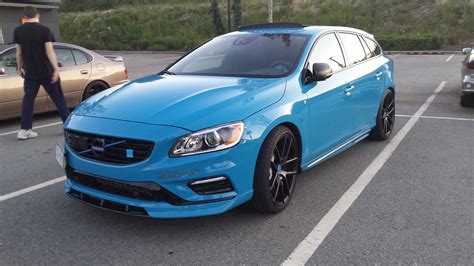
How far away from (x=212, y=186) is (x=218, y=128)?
0.41 m

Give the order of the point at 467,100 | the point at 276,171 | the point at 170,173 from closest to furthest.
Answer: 1. the point at 170,173
2. the point at 276,171
3. the point at 467,100

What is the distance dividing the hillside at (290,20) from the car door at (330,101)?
26.4 meters

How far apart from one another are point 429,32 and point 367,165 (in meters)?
30.2

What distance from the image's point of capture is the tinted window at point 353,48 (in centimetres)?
529

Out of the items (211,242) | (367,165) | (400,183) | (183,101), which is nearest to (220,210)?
(211,242)

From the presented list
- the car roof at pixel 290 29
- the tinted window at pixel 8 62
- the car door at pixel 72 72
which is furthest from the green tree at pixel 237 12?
the car roof at pixel 290 29

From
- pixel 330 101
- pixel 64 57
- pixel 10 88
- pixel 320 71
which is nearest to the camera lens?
pixel 320 71

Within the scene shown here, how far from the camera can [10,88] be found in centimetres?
752

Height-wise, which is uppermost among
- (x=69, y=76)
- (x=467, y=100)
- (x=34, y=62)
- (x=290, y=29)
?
(x=290, y=29)

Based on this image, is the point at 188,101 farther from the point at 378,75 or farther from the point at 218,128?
the point at 378,75

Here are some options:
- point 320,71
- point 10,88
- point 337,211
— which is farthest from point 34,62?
point 337,211

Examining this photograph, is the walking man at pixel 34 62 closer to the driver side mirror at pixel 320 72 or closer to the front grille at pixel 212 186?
the driver side mirror at pixel 320 72

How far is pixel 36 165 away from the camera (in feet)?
17.6

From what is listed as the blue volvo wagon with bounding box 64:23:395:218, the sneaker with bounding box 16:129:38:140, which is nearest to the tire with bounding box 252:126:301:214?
the blue volvo wagon with bounding box 64:23:395:218
